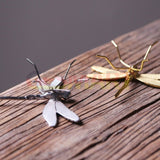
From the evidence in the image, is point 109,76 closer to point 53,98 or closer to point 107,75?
point 107,75

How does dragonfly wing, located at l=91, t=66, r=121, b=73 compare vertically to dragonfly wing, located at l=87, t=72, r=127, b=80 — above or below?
above

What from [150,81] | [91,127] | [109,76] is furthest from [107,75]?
[91,127]

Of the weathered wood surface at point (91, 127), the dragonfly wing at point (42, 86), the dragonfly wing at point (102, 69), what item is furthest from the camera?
the dragonfly wing at point (102, 69)

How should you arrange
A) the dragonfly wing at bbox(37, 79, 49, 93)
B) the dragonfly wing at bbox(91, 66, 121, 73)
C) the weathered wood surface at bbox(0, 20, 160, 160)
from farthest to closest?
the dragonfly wing at bbox(91, 66, 121, 73) < the dragonfly wing at bbox(37, 79, 49, 93) < the weathered wood surface at bbox(0, 20, 160, 160)

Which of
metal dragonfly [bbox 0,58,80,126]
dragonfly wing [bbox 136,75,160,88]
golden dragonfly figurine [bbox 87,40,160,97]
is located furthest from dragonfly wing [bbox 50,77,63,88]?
dragonfly wing [bbox 136,75,160,88]

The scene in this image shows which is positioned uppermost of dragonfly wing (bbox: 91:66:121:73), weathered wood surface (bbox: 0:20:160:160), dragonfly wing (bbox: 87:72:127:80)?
dragonfly wing (bbox: 91:66:121:73)

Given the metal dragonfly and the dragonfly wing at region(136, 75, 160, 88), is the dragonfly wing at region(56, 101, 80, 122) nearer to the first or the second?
the metal dragonfly

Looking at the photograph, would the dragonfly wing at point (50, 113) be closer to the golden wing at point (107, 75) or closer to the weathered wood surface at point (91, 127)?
the weathered wood surface at point (91, 127)

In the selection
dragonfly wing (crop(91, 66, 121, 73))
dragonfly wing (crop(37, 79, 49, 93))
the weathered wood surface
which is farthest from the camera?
dragonfly wing (crop(91, 66, 121, 73))

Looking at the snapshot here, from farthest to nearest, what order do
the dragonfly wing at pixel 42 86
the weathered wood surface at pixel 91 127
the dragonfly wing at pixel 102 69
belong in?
the dragonfly wing at pixel 102 69, the dragonfly wing at pixel 42 86, the weathered wood surface at pixel 91 127

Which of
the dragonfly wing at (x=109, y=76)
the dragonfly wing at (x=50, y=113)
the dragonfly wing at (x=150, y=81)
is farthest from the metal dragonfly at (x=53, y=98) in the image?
the dragonfly wing at (x=150, y=81)
